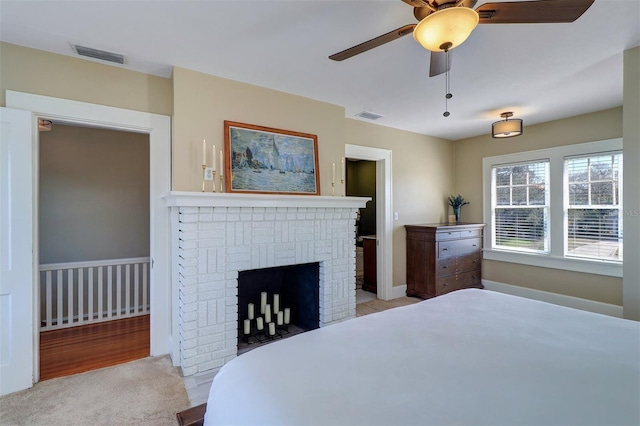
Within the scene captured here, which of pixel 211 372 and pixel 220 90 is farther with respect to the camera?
pixel 220 90

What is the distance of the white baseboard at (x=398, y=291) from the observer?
4471 millimetres

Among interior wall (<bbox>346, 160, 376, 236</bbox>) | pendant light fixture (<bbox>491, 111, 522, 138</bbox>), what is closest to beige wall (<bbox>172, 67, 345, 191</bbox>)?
pendant light fixture (<bbox>491, 111, 522, 138</bbox>)

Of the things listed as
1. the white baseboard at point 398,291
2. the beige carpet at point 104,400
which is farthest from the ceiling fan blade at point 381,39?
the white baseboard at point 398,291

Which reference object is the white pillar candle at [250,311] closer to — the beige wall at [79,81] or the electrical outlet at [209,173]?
the electrical outlet at [209,173]

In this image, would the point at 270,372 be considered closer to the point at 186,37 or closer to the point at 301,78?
the point at 186,37

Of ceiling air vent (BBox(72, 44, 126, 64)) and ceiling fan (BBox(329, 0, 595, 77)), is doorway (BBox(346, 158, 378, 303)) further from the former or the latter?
ceiling fan (BBox(329, 0, 595, 77))

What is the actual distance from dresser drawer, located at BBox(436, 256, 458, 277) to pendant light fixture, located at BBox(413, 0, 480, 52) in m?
3.39

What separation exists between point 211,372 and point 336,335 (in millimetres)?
1634

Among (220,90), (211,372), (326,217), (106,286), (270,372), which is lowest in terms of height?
(211,372)

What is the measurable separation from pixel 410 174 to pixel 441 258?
1376mm

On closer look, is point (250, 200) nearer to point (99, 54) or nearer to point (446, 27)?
point (99, 54)

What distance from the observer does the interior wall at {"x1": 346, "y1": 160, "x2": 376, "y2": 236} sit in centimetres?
622

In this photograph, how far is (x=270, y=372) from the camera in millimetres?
1117

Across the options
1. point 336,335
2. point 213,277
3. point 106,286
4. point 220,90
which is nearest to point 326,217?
point 213,277
